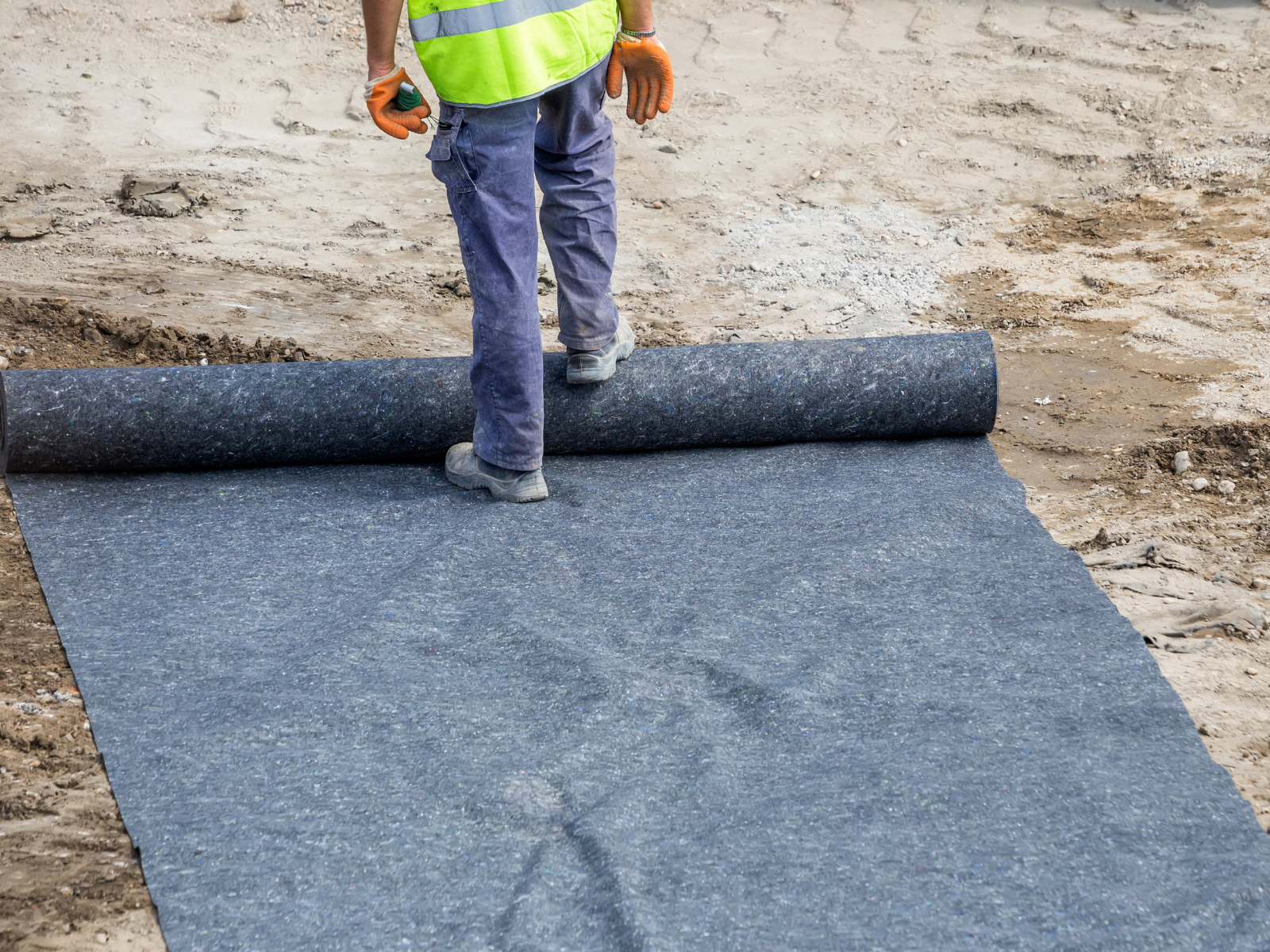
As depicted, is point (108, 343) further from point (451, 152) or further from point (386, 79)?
point (451, 152)

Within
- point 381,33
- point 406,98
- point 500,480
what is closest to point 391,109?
point 406,98

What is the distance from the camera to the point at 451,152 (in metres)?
2.88

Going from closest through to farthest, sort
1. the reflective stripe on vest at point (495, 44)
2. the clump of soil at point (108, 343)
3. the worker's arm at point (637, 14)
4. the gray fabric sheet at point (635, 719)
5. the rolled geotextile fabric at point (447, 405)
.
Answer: the gray fabric sheet at point (635, 719) < the reflective stripe on vest at point (495, 44) < the worker's arm at point (637, 14) < the rolled geotextile fabric at point (447, 405) < the clump of soil at point (108, 343)

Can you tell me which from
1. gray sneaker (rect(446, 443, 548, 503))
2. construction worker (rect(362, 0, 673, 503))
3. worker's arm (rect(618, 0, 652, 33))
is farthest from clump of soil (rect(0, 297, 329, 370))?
worker's arm (rect(618, 0, 652, 33))

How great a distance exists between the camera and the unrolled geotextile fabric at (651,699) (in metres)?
1.94

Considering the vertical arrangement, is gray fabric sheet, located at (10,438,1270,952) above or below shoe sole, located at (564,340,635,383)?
below

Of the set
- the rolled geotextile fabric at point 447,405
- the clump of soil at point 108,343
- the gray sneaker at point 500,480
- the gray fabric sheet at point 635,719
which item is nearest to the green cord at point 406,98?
the rolled geotextile fabric at point 447,405

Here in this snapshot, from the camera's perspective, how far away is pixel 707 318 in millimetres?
4773

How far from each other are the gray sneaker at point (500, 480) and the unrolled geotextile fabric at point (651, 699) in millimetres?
51

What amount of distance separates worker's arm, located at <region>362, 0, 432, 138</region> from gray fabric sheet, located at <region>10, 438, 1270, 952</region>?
106 centimetres

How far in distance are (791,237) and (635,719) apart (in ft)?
11.7

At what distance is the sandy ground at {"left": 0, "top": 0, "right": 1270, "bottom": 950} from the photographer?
2719 millimetres

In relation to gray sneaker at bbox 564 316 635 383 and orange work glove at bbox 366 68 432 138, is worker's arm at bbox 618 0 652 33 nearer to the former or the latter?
orange work glove at bbox 366 68 432 138

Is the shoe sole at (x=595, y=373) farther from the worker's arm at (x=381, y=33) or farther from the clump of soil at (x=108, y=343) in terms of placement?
the clump of soil at (x=108, y=343)
